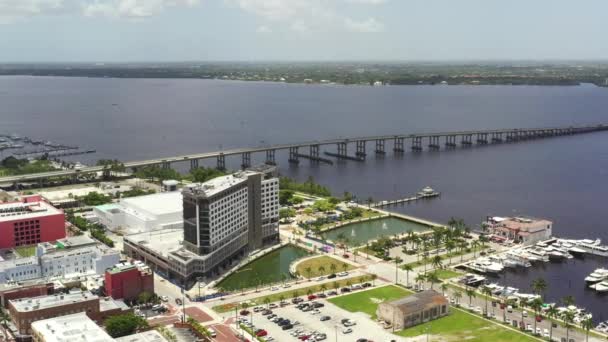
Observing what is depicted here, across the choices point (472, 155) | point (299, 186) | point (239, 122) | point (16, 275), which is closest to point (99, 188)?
point (299, 186)

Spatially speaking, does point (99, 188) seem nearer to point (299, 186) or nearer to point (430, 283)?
point (299, 186)

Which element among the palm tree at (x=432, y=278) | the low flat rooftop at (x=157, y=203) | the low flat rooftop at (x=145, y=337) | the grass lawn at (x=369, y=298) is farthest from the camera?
the low flat rooftop at (x=157, y=203)

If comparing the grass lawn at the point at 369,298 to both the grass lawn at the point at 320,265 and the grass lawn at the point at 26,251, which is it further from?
the grass lawn at the point at 26,251

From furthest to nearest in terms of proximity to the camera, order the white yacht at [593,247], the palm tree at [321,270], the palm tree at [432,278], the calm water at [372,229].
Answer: the calm water at [372,229] → the white yacht at [593,247] → the palm tree at [321,270] → the palm tree at [432,278]

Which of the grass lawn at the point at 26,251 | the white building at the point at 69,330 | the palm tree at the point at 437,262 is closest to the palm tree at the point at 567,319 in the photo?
the palm tree at the point at 437,262

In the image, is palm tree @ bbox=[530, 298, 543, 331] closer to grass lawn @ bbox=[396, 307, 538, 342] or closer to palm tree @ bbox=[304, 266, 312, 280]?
grass lawn @ bbox=[396, 307, 538, 342]
